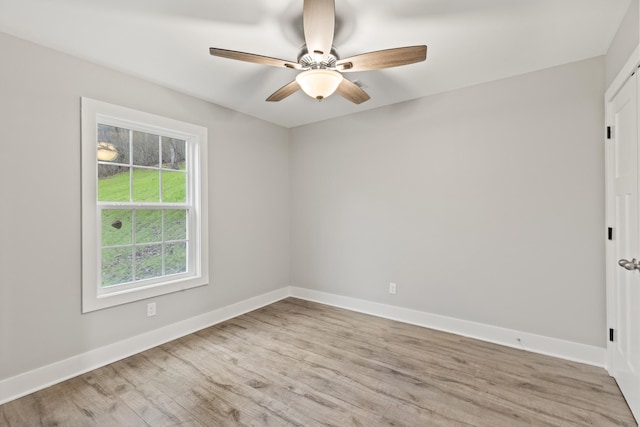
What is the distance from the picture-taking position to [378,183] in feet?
11.5

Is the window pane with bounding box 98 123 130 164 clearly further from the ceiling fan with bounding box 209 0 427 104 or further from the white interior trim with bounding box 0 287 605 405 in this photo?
the white interior trim with bounding box 0 287 605 405

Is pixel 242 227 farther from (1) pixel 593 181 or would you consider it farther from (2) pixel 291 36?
(1) pixel 593 181

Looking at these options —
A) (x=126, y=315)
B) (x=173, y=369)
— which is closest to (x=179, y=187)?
(x=126, y=315)

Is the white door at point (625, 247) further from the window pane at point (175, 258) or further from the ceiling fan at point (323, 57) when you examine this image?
the window pane at point (175, 258)

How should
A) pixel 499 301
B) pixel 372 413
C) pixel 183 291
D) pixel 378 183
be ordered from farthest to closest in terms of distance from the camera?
pixel 378 183 < pixel 183 291 < pixel 499 301 < pixel 372 413

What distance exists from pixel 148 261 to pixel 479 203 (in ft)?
10.7

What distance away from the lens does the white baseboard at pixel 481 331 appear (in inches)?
94.9

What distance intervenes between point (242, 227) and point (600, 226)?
3473mm

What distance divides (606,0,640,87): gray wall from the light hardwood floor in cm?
224

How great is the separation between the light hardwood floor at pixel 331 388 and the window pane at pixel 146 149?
1.77 m

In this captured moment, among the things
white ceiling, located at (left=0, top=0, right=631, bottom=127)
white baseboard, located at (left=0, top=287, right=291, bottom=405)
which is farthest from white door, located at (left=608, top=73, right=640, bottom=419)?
white baseboard, located at (left=0, top=287, right=291, bottom=405)

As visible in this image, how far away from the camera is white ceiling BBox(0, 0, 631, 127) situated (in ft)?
5.82

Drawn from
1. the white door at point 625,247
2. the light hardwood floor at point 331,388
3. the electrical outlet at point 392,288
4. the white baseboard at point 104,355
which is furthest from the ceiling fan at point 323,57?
the white baseboard at point 104,355

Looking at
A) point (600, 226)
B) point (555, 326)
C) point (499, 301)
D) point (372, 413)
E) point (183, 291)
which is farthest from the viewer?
point (183, 291)
